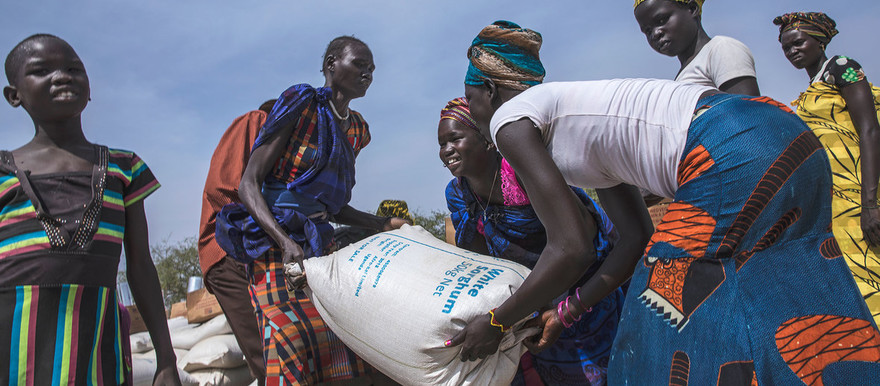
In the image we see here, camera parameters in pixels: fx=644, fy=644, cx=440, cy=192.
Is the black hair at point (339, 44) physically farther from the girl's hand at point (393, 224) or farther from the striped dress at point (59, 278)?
the striped dress at point (59, 278)

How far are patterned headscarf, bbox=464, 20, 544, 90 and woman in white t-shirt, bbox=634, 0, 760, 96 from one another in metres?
0.85

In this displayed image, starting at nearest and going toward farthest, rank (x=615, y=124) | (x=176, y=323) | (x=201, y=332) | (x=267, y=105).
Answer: (x=615, y=124), (x=267, y=105), (x=201, y=332), (x=176, y=323)

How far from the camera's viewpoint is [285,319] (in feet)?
7.44

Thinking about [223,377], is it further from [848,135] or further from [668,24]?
[848,135]

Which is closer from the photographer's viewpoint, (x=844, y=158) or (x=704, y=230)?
(x=704, y=230)

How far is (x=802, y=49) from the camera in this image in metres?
3.31

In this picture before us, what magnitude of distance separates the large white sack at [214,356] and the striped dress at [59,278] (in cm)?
285

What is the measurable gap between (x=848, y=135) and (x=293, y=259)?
261 cm

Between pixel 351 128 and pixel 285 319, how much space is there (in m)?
0.97

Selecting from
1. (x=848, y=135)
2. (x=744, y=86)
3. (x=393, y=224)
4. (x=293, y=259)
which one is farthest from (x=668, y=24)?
(x=293, y=259)

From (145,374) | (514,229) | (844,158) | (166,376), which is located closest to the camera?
(166,376)

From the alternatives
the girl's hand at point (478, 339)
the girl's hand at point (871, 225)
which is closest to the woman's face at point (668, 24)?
the girl's hand at point (871, 225)

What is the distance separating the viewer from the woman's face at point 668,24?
7.89ft

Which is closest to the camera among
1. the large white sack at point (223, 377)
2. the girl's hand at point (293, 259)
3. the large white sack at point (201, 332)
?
the girl's hand at point (293, 259)
